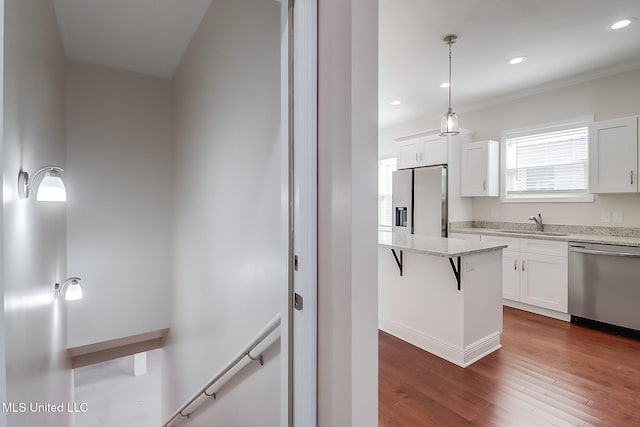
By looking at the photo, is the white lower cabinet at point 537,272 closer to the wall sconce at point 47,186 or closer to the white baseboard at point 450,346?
the white baseboard at point 450,346

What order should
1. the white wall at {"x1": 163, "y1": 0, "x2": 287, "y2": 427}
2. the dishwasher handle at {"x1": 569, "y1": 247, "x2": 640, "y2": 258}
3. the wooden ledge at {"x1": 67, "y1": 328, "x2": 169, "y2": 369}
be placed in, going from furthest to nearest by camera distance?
the wooden ledge at {"x1": 67, "y1": 328, "x2": 169, "y2": 369}, the dishwasher handle at {"x1": 569, "y1": 247, "x2": 640, "y2": 258}, the white wall at {"x1": 163, "y1": 0, "x2": 287, "y2": 427}

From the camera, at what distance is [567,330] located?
3.13m

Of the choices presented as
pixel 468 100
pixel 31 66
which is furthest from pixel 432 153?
pixel 31 66

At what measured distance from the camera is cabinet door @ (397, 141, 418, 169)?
492 cm

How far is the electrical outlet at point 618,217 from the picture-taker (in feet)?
11.1

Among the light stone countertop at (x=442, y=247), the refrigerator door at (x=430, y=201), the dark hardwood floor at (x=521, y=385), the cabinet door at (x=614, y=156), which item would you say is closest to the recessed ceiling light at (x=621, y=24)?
the cabinet door at (x=614, y=156)

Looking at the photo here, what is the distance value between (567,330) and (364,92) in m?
3.49

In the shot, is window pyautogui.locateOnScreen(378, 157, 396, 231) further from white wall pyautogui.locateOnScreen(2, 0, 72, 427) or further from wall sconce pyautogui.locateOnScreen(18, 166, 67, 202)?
wall sconce pyautogui.locateOnScreen(18, 166, 67, 202)

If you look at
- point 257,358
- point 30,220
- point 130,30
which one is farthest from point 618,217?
point 130,30

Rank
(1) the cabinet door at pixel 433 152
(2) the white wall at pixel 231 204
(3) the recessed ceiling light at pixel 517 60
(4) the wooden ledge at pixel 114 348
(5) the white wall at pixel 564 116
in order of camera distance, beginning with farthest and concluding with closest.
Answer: (1) the cabinet door at pixel 433 152
(4) the wooden ledge at pixel 114 348
(5) the white wall at pixel 564 116
(3) the recessed ceiling light at pixel 517 60
(2) the white wall at pixel 231 204

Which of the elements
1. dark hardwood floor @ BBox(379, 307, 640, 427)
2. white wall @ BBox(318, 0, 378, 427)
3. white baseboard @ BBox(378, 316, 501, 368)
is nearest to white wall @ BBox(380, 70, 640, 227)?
dark hardwood floor @ BBox(379, 307, 640, 427)

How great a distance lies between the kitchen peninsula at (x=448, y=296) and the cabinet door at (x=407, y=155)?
89.3 inches

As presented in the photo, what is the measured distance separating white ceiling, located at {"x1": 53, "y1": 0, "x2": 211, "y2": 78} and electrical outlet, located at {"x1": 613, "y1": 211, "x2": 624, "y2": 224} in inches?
178

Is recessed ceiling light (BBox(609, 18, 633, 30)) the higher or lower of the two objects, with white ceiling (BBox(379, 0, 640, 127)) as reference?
lower
